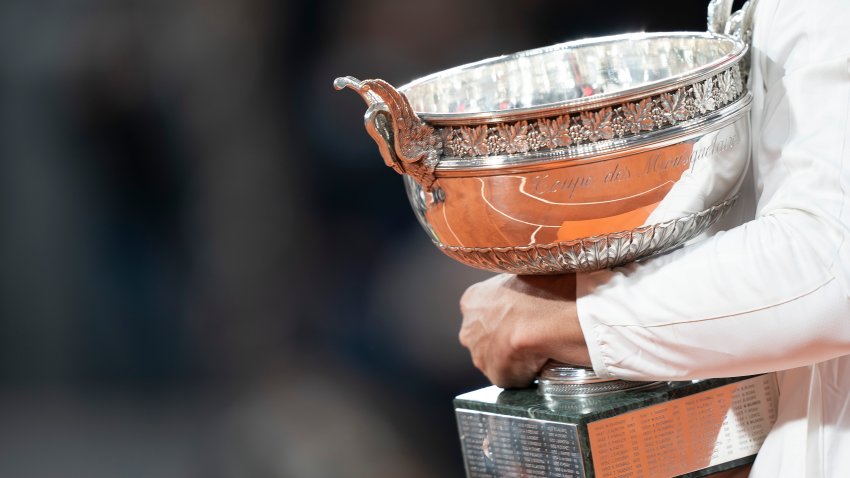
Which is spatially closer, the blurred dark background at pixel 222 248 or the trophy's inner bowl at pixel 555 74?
the trophy's inner bowl at pixel 555 74

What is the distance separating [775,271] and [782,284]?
1 centimetres

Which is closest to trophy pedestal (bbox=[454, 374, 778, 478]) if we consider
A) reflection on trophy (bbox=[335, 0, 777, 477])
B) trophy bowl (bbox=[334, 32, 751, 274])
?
reflection on trophy (bbox=[335, 0, 777, 477])

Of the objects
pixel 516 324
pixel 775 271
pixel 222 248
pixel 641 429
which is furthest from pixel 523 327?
pixel 222 248

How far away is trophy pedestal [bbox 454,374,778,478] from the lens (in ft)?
2.82

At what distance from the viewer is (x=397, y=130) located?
80 cm

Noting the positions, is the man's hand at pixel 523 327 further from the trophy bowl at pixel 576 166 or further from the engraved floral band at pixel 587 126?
the engraved floral band at pixel 587 126

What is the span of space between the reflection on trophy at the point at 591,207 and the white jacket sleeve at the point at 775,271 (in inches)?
1.5

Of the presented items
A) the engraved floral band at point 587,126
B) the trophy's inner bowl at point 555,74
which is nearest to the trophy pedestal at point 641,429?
the engraved floral band at point 587,126

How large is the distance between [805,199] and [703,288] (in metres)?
0.10

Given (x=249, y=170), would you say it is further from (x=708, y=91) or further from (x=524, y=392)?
(x=708, y=91)

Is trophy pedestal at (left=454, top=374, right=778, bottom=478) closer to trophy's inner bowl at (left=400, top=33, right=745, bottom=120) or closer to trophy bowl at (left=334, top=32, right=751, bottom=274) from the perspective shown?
trophy bowl at (left=334, top=32, right=751, bottom=274)

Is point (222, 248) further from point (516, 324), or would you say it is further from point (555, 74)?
point (516, 324)

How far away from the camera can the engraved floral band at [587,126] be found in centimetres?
78

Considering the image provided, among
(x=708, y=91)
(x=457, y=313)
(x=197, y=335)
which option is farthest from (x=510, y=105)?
(x=197, y=335)
